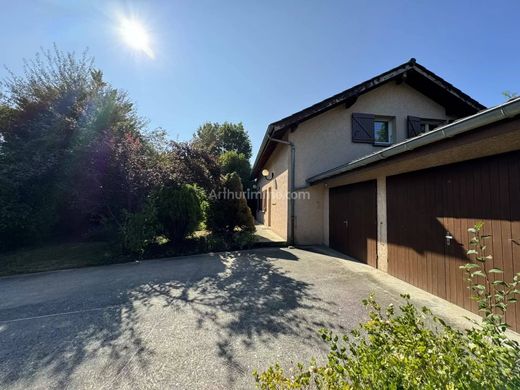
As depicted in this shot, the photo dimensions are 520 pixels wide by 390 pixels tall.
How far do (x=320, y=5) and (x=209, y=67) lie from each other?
3.52 meters

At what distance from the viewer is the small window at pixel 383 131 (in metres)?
8.99

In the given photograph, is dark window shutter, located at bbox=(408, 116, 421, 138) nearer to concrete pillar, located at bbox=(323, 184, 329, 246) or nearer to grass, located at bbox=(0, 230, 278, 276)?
concrete pillar, located at bbox=(323, 184, 329, 246)

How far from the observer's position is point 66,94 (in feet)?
31.6

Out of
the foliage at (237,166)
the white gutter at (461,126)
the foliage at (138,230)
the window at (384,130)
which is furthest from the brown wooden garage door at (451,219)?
the foliage at (237,166)

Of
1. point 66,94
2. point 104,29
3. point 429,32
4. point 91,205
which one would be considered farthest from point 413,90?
point 66,94

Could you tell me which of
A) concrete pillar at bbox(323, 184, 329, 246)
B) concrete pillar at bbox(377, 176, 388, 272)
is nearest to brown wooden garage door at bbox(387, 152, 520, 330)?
concrete pillar at bbox(377, 176, 388, 272)

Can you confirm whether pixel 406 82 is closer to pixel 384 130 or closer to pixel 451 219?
pixel 384 130

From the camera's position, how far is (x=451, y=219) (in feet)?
12.7

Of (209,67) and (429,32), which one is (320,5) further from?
(209,67)

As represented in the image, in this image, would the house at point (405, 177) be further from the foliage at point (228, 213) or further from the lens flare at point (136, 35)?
the lens flare at point (136, 35)

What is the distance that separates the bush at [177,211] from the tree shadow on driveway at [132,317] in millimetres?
2384

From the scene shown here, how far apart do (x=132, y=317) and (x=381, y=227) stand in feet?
18.1

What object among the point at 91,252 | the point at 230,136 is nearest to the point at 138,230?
the point at 91,252

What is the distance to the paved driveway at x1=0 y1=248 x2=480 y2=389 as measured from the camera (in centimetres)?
229
